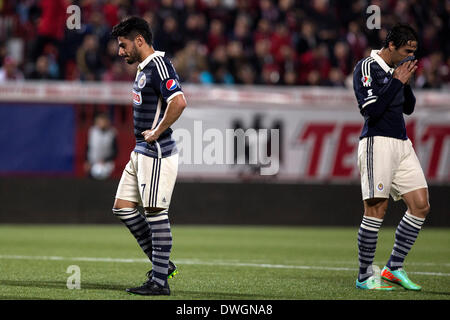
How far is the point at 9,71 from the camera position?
55.2 ft

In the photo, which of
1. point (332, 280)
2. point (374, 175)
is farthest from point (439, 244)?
point (374, 175)

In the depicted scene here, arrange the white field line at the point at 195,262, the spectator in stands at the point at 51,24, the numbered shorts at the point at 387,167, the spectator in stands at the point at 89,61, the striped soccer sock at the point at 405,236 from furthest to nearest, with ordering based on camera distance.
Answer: the spectator in stands at the point at 51,24, the spectator in stands at the point at 89,61, the white field line at the point at 195,262, the striped soccer sock at the point at 405,236, the numbered shorts at the point at 387,167

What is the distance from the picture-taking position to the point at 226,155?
55.6ft

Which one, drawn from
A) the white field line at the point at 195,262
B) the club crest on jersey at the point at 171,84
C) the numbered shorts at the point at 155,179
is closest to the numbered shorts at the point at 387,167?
the numbered shorts at the point at 155,179

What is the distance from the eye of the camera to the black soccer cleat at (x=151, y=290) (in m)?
6.95

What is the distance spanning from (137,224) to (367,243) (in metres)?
2.04

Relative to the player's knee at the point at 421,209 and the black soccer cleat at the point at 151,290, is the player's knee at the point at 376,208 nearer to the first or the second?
the player's knee at the point at 421,209

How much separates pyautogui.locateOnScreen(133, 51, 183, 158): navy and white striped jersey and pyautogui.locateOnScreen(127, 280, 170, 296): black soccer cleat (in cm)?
105

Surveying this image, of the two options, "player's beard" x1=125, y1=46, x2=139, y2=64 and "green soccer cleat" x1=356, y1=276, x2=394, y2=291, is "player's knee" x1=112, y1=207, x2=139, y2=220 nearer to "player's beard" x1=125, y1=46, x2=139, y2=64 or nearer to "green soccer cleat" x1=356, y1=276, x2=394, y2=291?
"player's beard" x1=125, y1=46, x2=139, y2=64

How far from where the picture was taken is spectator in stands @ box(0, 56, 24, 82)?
16.8 m

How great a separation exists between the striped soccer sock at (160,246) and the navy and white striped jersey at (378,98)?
203 centimetres

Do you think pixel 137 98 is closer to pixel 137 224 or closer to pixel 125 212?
pixel 125 212

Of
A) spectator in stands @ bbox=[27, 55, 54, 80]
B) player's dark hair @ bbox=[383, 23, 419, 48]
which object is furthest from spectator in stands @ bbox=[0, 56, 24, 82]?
player's dark hair @ bbox=[383, 23, 419, 48]

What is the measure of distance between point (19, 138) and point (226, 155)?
4.09 metres
